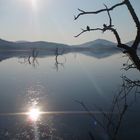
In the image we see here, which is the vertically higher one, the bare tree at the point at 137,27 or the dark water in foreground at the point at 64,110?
the bare tree at the point at 137,27

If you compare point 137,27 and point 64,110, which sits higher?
point 137,27

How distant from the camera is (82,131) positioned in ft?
51.7

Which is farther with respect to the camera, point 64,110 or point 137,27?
point 64,110

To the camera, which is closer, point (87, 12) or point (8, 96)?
point (87, 12)

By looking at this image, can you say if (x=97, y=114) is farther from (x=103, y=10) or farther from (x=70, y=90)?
(x=103, y=10)

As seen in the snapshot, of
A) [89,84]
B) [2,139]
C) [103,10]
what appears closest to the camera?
[103,10]

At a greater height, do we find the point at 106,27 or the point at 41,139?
the point at 106,27

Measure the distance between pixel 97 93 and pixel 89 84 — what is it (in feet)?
16.7

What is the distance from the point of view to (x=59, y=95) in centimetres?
2542

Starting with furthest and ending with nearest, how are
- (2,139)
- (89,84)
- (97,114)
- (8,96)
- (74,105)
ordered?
(89,84), (8,96), (74,105), (97,114), (2,139)

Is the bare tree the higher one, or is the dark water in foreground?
the bare tree

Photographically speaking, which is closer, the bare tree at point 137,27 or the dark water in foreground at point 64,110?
the bare tree at point 137,27

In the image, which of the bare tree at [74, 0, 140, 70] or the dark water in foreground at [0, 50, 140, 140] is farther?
the dark water in foreground at [0, 50, 140, 140]

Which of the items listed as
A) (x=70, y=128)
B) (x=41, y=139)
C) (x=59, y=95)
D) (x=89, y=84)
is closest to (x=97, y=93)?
(x=59, y=95)
